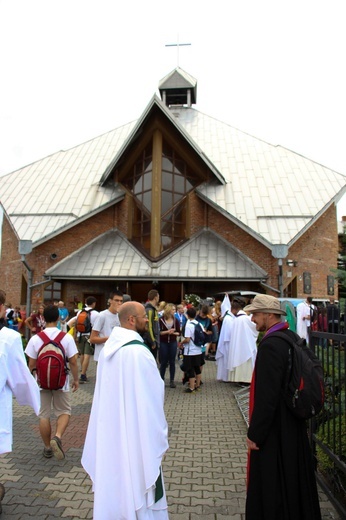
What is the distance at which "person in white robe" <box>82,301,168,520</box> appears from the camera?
10.4 ft

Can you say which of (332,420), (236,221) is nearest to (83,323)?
(332,420)

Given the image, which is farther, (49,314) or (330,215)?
(330,215)

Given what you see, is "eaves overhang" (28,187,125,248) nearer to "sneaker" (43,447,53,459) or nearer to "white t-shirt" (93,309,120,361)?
"white t-shirt" (93,309,120,361)

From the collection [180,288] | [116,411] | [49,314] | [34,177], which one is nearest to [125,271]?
[180,288]

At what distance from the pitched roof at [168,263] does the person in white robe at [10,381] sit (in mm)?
14784

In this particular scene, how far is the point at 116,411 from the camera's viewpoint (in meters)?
3.31

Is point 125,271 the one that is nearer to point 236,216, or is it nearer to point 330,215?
point 236,216

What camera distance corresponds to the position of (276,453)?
3133 millimetres

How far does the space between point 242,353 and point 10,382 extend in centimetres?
685

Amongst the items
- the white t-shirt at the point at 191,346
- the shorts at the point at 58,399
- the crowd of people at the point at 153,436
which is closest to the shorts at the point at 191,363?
the white t-shirt at the point at 191,346

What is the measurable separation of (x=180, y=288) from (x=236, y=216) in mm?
4196

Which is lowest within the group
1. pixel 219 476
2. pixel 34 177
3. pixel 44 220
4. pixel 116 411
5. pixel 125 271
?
pixel 219 476

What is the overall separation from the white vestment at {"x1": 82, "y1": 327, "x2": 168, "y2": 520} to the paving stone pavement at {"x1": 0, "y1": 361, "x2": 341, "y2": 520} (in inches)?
36.9

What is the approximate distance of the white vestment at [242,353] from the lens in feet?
33.1
